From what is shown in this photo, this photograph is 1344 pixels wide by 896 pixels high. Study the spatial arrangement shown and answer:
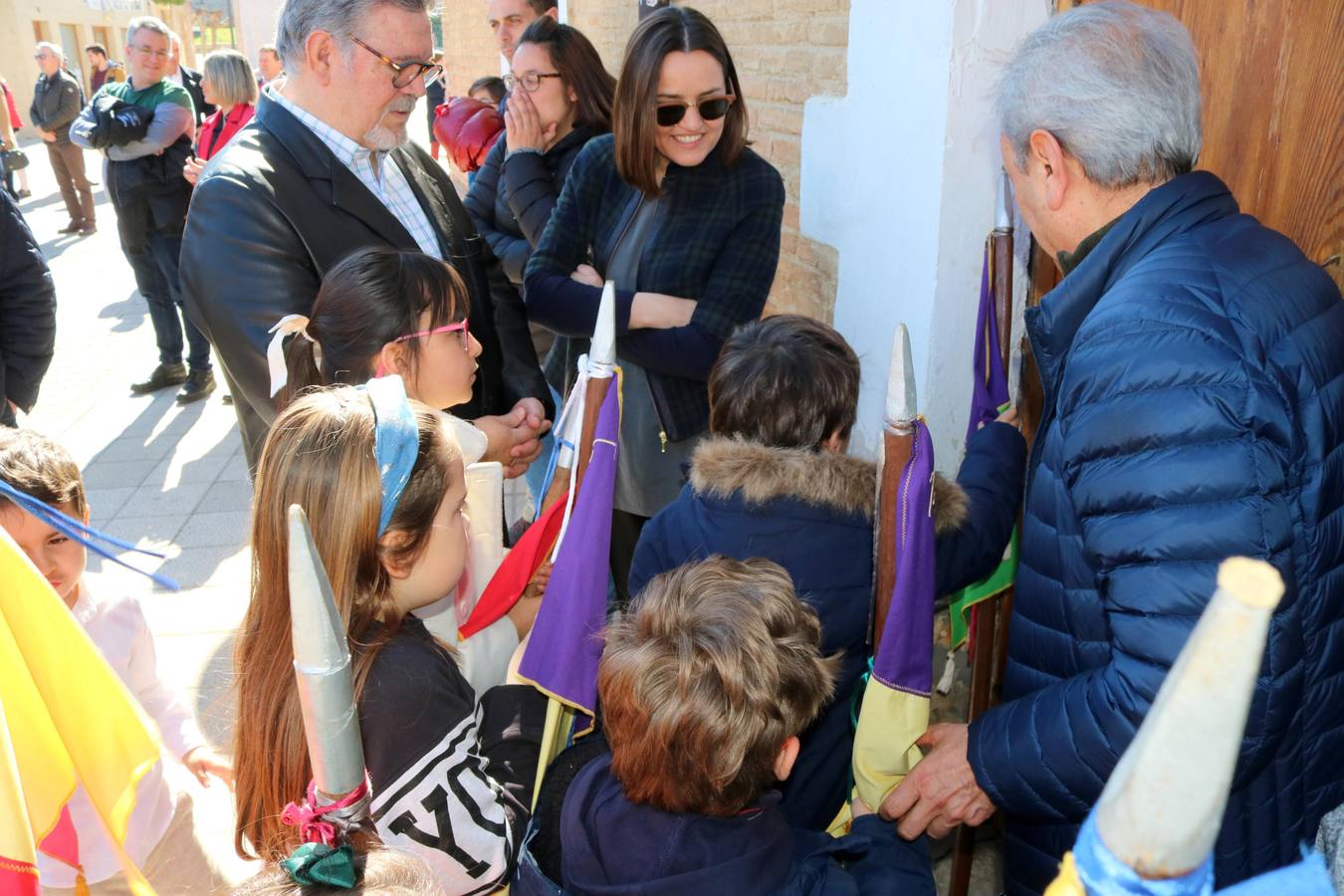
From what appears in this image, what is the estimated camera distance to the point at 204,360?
24.4 feet

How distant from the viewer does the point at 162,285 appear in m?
7.21

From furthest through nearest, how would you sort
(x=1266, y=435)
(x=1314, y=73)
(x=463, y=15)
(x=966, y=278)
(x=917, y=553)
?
1. (x=463, y=15)
2. (x=966, y=278)
3. (x=1314, y=73)
4. (x=917, y=553)
5. (x=1266, y=435)

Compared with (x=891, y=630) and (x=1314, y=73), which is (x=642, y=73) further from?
(x=891, y=630)

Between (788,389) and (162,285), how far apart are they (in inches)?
262

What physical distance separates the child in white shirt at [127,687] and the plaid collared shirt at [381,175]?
982 mm

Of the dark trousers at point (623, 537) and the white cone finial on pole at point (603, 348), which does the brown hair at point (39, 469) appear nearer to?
the white cone finial on pole at point (603, 348)

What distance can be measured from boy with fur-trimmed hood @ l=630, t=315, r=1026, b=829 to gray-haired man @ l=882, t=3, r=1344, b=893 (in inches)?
9.6

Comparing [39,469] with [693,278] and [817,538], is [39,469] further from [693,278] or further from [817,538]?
[693,278]

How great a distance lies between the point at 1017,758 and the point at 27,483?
6.03 feet

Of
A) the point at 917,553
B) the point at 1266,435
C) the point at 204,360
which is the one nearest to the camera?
the point at 1266,435

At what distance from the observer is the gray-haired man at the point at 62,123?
12.2 meters

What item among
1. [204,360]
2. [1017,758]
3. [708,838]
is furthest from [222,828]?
[204,360]

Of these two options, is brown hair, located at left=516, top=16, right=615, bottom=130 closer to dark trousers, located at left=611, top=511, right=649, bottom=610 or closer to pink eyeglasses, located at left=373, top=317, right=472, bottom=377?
dark trousers, located at left=611, top=511, right=649, bottom=610

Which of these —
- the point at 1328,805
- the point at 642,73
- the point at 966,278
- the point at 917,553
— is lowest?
the point at 1328,805
